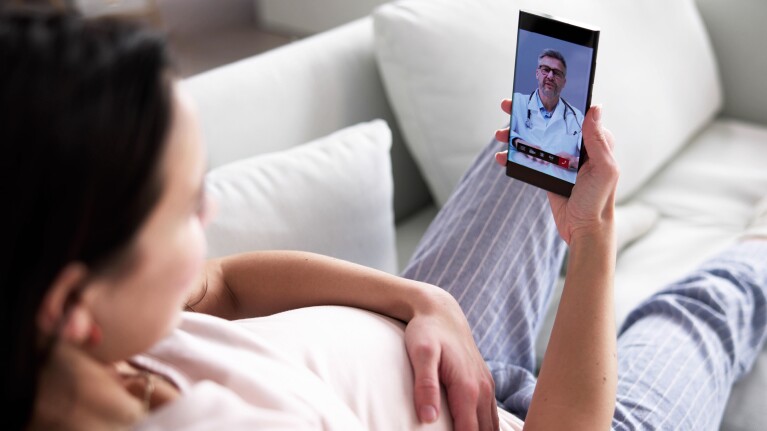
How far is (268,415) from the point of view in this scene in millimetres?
690

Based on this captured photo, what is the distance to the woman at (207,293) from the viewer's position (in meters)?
0.51

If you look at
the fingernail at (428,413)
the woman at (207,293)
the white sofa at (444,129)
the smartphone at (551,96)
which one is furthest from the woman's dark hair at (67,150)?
the white sofa at (444,129)

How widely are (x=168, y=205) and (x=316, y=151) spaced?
0.75m

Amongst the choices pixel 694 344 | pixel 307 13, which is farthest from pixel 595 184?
pixel 307 13

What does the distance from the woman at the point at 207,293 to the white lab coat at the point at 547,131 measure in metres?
0.02

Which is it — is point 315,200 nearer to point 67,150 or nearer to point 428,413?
point 428,413

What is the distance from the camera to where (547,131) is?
1001 mm

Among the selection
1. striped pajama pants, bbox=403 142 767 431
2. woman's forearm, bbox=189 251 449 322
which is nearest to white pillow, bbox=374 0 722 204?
striped pajama pants, bbox=403 142 767 431

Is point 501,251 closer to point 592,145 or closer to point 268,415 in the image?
point 592,145

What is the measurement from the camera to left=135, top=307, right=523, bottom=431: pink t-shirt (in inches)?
26.5

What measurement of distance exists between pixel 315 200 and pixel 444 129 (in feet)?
1.11

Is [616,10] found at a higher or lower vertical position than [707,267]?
higher

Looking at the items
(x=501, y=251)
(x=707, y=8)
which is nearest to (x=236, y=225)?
(x=501, y=251)

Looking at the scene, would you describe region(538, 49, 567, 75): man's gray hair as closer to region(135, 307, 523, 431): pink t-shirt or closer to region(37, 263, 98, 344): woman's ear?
region(135, 307, 523, 431): pink t-shirt
